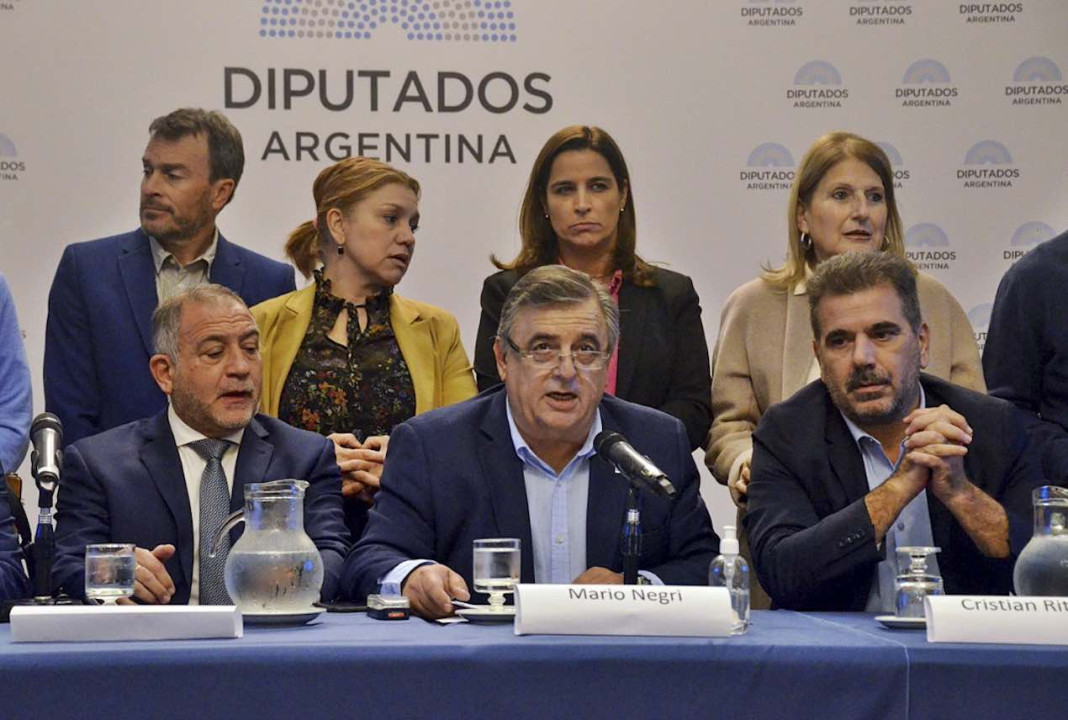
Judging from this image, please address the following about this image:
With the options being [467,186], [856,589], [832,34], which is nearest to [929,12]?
[832,34]

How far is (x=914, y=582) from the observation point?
2.78 metres

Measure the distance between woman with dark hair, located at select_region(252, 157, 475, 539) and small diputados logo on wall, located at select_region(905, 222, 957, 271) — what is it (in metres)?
2.12

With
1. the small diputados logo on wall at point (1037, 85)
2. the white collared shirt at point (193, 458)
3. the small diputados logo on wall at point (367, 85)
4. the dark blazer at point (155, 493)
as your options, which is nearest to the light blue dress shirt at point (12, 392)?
the dark blazer at point (155, 493)

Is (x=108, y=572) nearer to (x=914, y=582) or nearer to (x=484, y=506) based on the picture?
(x=484, y=506)

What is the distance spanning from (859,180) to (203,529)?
224 cm

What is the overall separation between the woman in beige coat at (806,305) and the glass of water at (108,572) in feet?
6.40

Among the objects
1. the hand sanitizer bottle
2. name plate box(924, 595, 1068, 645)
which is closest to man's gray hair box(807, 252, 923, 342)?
the hand sanitizer bottle

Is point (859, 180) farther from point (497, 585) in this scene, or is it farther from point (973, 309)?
point (497, 585)

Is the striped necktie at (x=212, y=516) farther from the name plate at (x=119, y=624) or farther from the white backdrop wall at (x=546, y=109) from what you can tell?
the white backdrop wall at (x=546, y=109)

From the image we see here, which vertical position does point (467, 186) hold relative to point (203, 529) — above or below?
above

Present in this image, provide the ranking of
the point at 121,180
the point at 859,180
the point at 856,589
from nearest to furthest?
the point at 856,589 → the point at 859,180 → the point at 121,180

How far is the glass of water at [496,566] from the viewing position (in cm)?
280

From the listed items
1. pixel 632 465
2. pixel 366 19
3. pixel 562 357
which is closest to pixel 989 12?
pixel 366 19

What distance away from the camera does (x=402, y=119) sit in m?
5.56
